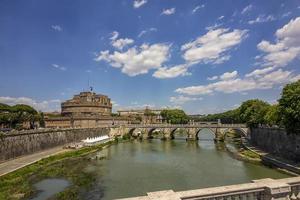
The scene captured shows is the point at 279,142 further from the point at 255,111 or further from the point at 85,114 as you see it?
the point at 85,114

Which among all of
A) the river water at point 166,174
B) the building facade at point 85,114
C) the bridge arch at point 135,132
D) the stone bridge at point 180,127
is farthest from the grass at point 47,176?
the building facade at point 85,114

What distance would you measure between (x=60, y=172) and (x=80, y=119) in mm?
74529

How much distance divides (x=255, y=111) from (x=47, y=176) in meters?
51.0

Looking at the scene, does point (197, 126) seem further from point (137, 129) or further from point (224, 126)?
point (137, 129)

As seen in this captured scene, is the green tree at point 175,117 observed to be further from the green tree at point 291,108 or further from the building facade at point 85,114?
the green tree at point 291,108

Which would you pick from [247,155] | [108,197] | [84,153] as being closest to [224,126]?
[247,155]

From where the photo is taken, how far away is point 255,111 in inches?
2697

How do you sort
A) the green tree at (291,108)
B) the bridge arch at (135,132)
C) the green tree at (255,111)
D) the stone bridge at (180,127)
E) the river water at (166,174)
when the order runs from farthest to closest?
the bridge arch at (135,132)
the stone bridge at (180,127)
the green tree at (255,111)
the green tree at (291,108)
the river water at (166,174)

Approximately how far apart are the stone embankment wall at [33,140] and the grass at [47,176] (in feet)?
18.2

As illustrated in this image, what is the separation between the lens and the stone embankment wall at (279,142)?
1554 inches

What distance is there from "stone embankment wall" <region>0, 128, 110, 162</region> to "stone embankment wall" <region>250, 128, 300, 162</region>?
134 feet

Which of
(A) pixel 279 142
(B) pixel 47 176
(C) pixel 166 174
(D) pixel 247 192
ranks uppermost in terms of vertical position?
(D) pixel 247 192

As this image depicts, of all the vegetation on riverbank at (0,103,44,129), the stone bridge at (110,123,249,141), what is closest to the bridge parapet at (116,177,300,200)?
the stone bridge at (110,123,249,141)

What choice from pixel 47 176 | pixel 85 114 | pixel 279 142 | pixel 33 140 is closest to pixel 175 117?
pixel 85 114
